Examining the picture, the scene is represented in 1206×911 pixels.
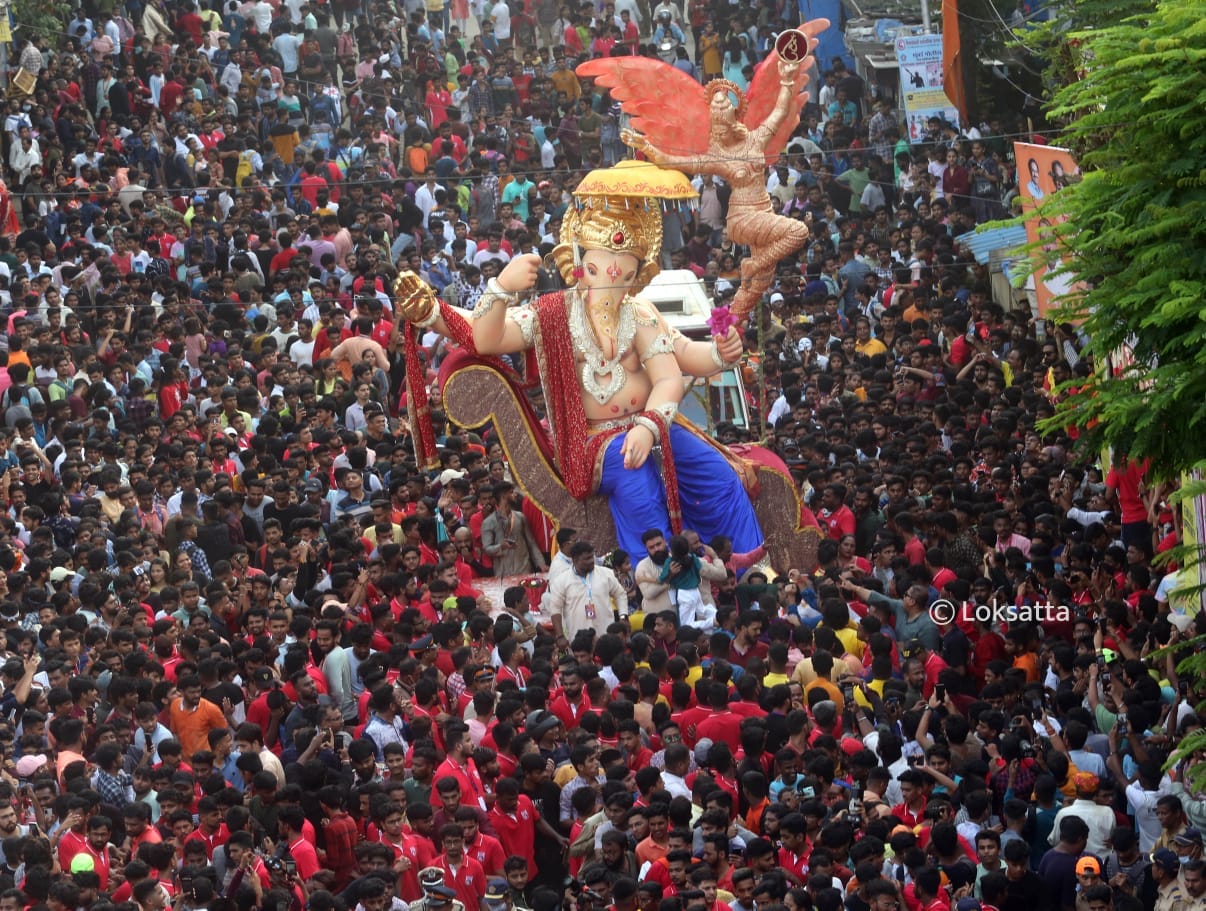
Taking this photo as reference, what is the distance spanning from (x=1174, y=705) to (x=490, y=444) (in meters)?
7.63

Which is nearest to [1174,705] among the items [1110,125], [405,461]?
[1110,125]

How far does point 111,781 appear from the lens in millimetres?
13500

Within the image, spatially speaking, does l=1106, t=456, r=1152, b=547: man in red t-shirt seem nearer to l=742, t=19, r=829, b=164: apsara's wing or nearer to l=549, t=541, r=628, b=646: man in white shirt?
l=549, t=541, r=628, b=646: man in white shirt

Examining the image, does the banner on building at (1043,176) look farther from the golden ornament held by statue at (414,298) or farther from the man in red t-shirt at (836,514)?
the golden ornament held by statue at (414,298)

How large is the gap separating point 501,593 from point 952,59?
1002 cm

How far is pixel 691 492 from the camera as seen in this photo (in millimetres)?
17453

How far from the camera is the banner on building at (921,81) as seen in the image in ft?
84.3

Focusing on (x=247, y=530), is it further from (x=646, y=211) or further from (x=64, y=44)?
(x=64, y=44)

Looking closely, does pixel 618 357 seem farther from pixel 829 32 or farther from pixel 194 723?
pixel 829 32

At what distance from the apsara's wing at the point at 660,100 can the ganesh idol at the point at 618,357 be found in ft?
1.62

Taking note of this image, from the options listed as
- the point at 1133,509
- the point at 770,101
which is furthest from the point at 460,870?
the point at 770,101

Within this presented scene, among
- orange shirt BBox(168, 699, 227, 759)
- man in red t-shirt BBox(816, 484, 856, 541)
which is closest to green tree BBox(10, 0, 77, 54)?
man in red t-shirt BBox(816, 484, 856, 541)

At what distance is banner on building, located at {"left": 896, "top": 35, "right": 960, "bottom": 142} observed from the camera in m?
25.7

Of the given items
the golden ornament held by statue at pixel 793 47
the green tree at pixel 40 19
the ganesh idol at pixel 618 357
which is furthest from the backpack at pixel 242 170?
the golden ornament held by statue at pixel 793 47
